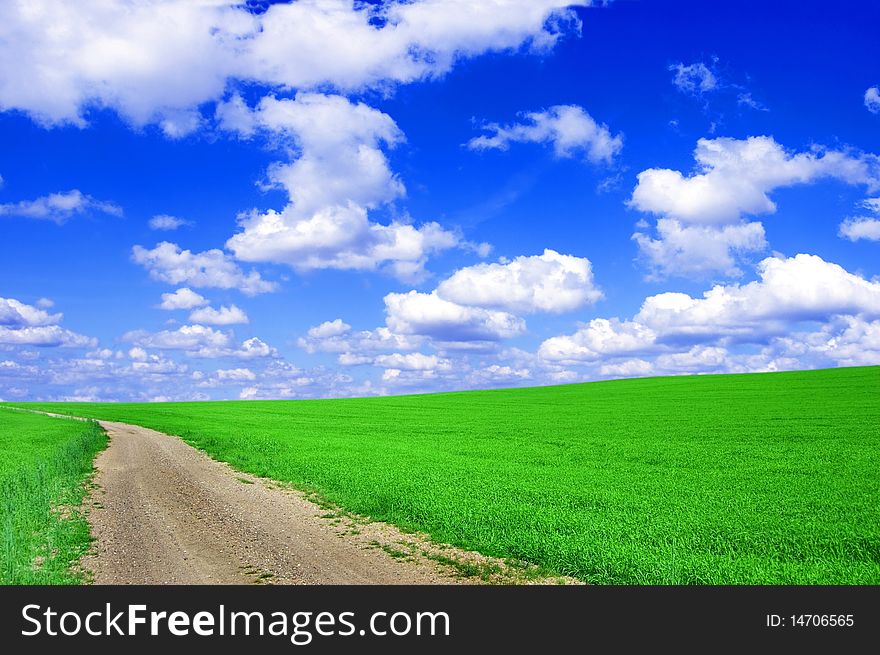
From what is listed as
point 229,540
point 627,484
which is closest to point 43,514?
point 229,540

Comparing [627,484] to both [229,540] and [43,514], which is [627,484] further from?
[43,514]

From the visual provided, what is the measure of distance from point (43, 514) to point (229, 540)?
6730 mm

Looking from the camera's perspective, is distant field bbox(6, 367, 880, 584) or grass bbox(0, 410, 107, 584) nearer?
grass bbox(0, 410, 107, 584)

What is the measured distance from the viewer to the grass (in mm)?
13859

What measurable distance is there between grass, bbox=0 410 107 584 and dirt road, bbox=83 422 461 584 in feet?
2.06

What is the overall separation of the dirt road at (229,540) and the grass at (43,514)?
0.63 m

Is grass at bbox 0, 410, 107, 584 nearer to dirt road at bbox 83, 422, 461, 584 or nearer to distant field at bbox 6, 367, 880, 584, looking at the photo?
dirt road at bbox 83, 422, 461, 584

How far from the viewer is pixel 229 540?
650 inches

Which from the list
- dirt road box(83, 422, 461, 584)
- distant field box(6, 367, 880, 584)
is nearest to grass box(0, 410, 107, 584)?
dirt road box(83, 422, 461, 584)

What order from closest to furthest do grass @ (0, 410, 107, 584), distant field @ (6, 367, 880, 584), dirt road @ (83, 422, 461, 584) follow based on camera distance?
1. dirt road @ (83, 422, 461, 584)
2. grass @ (0, 410, 107, 584)
3. distant field @ (6, 367, 880, 584)

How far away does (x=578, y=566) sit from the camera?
13.6m

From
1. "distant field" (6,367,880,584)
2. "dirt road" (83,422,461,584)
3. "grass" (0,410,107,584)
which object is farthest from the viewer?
"distant field" (6,367,880,584)

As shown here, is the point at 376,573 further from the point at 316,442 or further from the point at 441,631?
the point at 316,442

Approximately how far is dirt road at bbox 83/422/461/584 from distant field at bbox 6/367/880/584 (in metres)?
1.76
